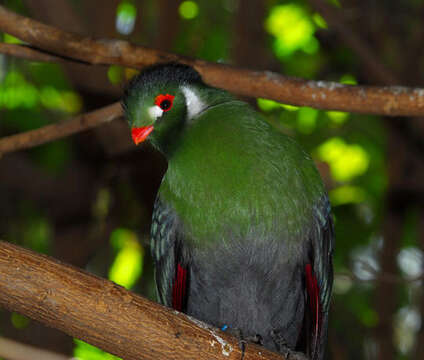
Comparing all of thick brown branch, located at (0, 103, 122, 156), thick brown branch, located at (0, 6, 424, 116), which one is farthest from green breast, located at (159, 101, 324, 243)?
thick brown branch, located at (0, 103, 122, 156)

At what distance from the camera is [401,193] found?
178 inches

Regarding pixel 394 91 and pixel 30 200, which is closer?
pixel 394 91

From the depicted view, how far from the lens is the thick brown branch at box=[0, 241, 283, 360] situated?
167 cm

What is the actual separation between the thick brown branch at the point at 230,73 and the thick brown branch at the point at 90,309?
1.14m

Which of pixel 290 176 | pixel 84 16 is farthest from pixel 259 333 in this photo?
Result: pixel 84 16

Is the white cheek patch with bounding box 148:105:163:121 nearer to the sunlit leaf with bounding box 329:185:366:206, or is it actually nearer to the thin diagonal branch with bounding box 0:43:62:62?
the thin diagonal branch with bounding box 0:43:62:62

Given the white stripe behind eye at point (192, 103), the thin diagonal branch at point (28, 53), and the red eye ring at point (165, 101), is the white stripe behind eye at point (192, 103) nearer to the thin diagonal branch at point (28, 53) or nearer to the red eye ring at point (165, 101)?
the red eye ring at point (165, 101)

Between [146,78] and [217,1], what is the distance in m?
3.03

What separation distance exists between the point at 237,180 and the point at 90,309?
75 cm

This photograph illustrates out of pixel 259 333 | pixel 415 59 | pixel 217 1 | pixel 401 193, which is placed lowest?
pixel 259 333

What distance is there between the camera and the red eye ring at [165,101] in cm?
228

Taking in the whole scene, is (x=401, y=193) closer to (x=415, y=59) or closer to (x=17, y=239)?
(x=415, y=59)

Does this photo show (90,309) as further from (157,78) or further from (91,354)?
(91,354)

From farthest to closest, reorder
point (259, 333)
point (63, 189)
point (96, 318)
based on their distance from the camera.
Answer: point (63, 189), point (259, 333), point (96, 318)
